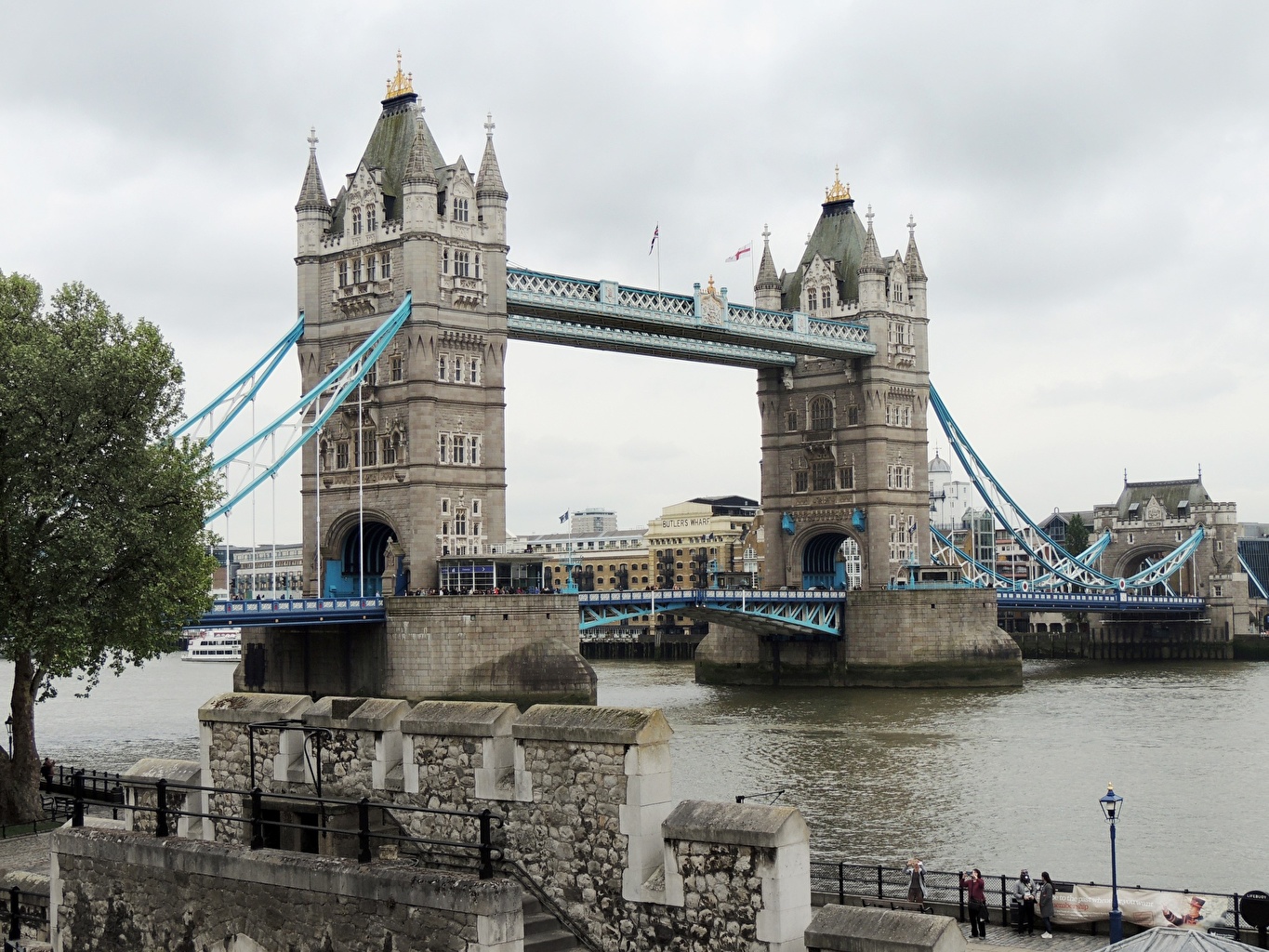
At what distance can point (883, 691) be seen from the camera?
223 ft

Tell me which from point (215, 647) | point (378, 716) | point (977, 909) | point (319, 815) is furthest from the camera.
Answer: point (215, 647)

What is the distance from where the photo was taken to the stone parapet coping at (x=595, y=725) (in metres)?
11.3

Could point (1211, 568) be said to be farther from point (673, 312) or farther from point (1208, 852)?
point (1208, 852)

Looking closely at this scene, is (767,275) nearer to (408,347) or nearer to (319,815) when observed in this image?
(408,347)

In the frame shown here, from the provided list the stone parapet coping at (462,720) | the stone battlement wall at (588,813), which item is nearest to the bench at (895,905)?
the stone battlement wall at (588,813)

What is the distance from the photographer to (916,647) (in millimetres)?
69750

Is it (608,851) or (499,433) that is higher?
(499,433)

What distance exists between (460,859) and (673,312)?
2165 inches

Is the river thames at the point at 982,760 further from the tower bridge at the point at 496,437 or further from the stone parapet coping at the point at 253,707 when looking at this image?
the stone parapet coping at the point at 253,707

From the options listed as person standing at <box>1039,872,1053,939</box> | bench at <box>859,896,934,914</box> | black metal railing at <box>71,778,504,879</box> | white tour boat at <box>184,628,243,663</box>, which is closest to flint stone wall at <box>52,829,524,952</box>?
black metal railing at <box>71,778,504,879</box>

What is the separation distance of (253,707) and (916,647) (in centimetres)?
5826

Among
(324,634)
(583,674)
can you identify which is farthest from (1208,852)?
(324,634)

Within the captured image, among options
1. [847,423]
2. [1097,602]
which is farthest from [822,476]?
[1097,602]

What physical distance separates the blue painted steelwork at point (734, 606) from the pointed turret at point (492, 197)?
1399cm
